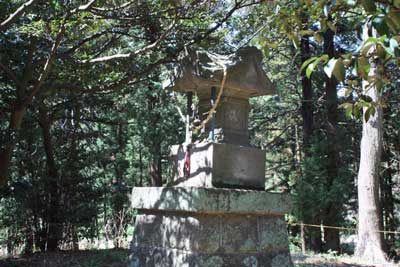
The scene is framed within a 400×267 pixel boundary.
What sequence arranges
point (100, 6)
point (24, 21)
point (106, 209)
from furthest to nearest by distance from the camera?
point (106, 209), point (24, 21), point (100, 6)

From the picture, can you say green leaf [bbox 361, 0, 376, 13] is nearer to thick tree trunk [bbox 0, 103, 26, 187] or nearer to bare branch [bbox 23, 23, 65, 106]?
bare branch [bbox 23, 23, 65, 106]

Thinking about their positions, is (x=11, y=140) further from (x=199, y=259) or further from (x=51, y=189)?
(x=199, y=259)

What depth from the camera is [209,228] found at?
3748 mm

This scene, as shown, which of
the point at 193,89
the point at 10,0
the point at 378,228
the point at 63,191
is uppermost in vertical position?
the point at 10,0

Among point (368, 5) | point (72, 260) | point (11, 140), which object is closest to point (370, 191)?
point (72, 260)

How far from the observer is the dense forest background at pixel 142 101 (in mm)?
2680

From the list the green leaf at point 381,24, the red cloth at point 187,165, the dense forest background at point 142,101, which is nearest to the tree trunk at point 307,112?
the dense forest background at point 142,101

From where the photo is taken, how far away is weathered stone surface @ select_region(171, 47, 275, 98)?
4.23 meters

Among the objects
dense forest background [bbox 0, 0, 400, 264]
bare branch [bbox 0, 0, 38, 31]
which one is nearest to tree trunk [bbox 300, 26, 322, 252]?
dense forest background [bbox 0, 0, 400, 264]

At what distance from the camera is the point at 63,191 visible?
914 centimetres

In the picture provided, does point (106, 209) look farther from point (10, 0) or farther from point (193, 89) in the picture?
point (193, 89)

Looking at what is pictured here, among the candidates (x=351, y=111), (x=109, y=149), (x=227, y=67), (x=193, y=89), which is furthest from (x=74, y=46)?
(x=109, y=149)

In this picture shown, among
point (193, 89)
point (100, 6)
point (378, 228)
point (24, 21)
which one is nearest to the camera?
point (193, 89)

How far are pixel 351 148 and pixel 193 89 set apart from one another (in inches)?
→ 387
